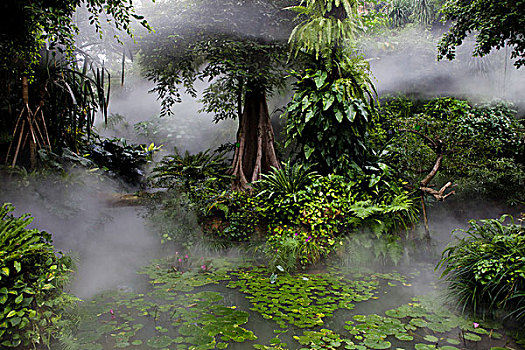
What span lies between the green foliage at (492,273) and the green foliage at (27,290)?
3.32 m

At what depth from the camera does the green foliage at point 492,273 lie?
2619 mm

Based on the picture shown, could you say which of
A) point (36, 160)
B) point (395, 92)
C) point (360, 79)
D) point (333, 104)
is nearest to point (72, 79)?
point (36, 160)

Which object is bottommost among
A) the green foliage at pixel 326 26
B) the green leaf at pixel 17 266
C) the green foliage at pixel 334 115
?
the green leaf at pixel 17 266

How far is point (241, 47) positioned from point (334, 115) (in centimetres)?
235

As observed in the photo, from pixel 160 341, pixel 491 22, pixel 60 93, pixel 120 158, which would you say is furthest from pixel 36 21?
pixel 491 22

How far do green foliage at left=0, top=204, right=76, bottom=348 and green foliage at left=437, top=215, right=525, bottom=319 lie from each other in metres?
3.32

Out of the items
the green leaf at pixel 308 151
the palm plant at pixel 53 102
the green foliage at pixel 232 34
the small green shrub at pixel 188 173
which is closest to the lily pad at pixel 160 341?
the palm plant at pixel 53 102

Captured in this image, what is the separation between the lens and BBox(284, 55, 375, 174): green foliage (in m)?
5.34

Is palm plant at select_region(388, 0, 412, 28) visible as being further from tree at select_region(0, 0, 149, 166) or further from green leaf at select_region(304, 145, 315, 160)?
tree at select_region(0, 0, 149, 166)

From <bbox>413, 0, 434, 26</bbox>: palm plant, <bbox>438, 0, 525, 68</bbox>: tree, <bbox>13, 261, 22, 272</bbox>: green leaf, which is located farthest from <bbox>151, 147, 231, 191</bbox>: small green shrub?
<bbox>413, 0, 434, 26</bbox>: palm plant

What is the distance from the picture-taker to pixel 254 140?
6.95m

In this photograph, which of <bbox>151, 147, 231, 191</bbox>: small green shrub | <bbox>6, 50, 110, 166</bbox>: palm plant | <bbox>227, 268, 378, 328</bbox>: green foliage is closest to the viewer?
<bbox>227, 268, 378, 328</bbox>: green foliage

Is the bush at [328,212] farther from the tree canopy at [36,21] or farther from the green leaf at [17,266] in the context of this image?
the tree canopy at [36,21]

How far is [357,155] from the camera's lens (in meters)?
5.55
